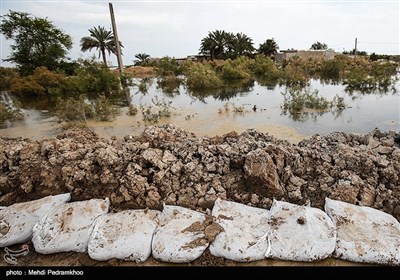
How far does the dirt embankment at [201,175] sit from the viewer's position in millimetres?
2229

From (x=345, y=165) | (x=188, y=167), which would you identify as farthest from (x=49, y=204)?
(x=345, y=165)

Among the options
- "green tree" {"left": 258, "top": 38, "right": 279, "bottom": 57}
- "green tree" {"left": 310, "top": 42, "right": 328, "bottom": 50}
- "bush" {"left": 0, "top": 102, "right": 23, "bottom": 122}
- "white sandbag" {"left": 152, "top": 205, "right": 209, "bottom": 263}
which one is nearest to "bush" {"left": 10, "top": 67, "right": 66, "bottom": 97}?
"bush" {"left": 0, "top": 102, "right": 23, "bottom": 122}

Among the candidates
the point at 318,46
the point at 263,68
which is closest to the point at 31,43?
the point at 263,68

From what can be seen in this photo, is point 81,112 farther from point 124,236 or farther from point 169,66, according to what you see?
point 169,66

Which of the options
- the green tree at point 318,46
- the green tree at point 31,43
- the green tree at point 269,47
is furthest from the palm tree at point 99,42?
the green tree at point 318,46

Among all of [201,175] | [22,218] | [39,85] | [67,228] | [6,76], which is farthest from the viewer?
[6,76]

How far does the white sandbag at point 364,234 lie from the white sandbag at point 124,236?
4.54 ft

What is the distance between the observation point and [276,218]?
1922 mm

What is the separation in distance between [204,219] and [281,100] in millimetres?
6256

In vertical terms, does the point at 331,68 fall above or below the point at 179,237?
above

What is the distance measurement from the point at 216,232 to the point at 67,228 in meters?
1.18

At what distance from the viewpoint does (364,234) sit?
5.79ft

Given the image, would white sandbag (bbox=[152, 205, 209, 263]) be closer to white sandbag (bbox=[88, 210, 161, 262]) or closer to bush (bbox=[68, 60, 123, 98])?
white sandbag (bbox=[88, 210, 161, 262])

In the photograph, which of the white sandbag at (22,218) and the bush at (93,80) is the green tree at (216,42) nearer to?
the bush at (93,80)
